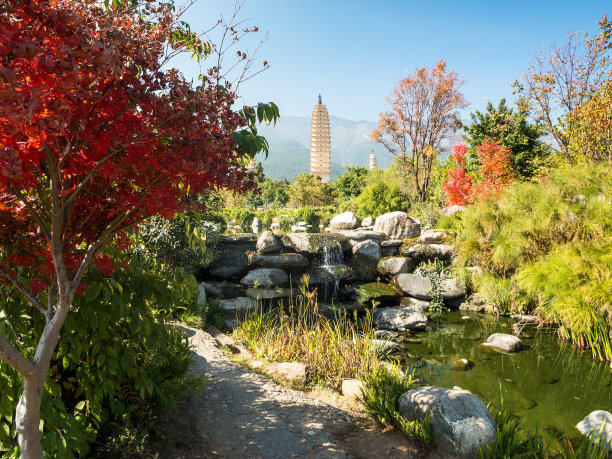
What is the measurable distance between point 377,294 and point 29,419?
8147mm

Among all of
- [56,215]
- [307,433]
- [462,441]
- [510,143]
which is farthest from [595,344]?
[510,143]

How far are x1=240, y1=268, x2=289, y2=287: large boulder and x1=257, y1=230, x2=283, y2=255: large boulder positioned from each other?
0.86 metres

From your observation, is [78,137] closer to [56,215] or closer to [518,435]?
[56,215]

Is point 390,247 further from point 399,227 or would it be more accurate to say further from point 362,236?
point 399,227

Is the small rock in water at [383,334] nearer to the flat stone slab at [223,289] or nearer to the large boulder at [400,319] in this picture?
the large boulder at [400,319]

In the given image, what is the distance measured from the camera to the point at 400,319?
25.1 feet

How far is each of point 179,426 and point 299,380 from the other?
1565mm

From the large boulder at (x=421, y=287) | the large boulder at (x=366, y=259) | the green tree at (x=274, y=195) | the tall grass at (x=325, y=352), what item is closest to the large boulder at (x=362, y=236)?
the large boulder at (x=366, y=259)

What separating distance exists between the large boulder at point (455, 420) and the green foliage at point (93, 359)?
1.95m

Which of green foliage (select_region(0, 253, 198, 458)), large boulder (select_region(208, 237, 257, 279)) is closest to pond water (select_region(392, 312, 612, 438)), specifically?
green foliage (select_region(0, 253, 198, 458))

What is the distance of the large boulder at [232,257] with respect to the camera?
990 centimetres

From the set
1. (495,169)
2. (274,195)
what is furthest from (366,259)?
(274,195)

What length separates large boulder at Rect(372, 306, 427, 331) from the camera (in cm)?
755

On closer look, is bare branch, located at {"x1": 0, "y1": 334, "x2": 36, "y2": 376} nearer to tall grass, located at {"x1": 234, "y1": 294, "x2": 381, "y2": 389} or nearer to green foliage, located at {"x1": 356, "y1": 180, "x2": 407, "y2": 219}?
tall grass, located at {"x1": 234, "y1": 294, "x2": 381, "y2": 389}
